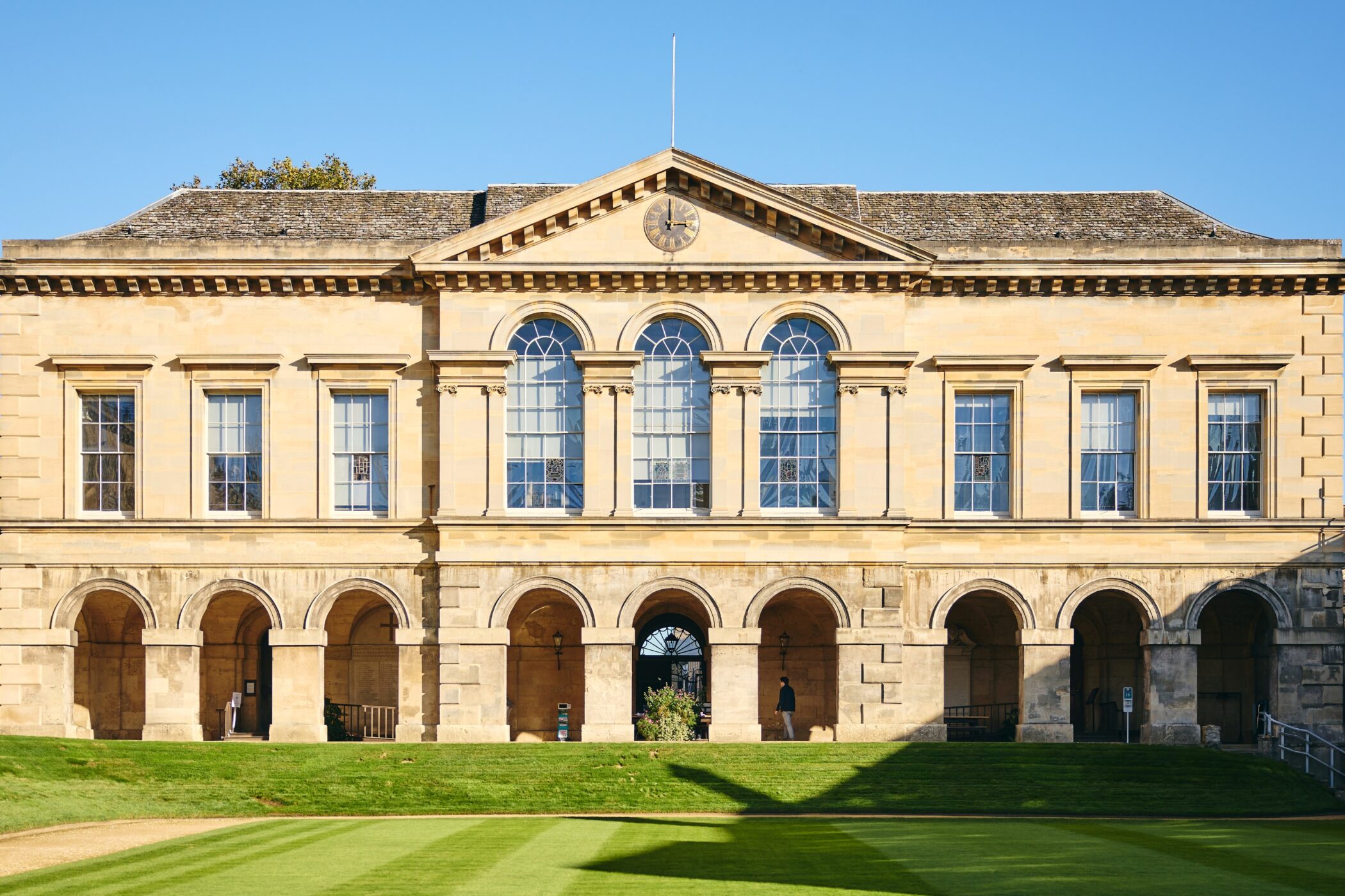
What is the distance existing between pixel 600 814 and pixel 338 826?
5.18m

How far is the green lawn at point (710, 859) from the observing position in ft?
61.7

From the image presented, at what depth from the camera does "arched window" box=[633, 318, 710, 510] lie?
3784 centimetres

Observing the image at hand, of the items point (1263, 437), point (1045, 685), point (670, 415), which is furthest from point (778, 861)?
point (1263, 437)

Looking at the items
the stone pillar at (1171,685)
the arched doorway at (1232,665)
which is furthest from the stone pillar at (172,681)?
the arched doorway at (1232,665)

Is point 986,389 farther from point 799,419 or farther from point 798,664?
point 798,664

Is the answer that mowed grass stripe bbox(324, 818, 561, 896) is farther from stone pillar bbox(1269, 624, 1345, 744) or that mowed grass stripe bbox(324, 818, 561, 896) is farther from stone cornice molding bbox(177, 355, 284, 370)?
stone pillar bbox(1269, 624, 1345, 744)

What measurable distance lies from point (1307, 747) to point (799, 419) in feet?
46.7

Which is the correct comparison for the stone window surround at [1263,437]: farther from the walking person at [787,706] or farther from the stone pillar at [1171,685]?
the walking person at [787,706]

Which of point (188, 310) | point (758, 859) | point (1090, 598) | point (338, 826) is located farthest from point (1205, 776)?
point (188, 310)

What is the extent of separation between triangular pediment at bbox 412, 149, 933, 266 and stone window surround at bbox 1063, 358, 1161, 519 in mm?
5166

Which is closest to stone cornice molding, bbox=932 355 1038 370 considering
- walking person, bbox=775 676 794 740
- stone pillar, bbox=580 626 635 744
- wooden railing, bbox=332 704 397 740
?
walking person, bbox=775 676 794 740

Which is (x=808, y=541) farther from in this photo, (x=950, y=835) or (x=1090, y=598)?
(x=950, y=835)

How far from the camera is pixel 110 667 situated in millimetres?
39938

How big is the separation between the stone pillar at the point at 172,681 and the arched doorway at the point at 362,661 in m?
3.65
